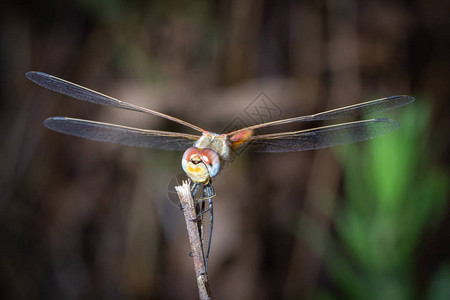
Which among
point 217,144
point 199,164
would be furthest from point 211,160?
point 217,144

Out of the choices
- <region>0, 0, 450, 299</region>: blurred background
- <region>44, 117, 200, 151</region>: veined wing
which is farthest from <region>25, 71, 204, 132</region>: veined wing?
<region>0, 0, 450, 299</region>: blurred background

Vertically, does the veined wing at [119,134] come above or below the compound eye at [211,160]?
above

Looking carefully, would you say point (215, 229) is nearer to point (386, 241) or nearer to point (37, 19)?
point (386, 241)

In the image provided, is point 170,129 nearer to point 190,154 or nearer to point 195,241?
point 190,154

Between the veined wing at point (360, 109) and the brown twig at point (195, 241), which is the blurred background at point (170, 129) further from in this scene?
the brown twig at point (195, 241)

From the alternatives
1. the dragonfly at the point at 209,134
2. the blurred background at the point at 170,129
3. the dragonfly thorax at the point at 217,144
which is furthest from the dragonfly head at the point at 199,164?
the blurred background at the point at 170,129

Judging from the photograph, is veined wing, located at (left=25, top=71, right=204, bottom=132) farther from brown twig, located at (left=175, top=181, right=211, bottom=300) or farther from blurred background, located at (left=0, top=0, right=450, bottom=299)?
blurred background, located at (left=0, top=0, right=450, bottom=299)
